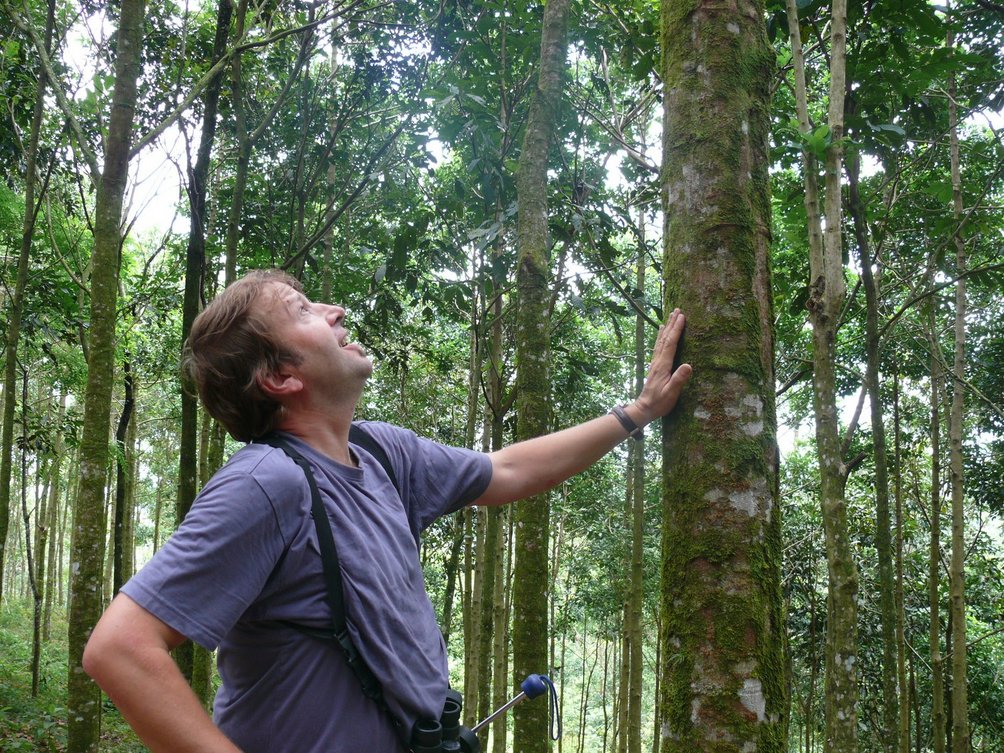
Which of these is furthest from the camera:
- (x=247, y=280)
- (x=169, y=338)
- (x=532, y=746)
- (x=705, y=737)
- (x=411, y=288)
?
(x=169, y=338)

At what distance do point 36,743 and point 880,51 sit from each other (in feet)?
33.8

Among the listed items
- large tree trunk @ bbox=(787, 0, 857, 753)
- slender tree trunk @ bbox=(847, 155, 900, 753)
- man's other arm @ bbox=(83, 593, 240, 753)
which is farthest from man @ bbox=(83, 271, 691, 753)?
slender tree trunk @ bbox=(847, 155, 900, 753)

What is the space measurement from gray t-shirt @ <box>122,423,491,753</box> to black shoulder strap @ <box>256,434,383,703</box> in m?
0.01

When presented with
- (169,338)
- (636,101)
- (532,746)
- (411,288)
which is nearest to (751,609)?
(532,746)

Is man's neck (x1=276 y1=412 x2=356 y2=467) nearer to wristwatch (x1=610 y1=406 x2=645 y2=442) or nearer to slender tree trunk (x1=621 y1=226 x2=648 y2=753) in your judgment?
wristwatch (x1=610 y1=406 x2=645 y2=442)

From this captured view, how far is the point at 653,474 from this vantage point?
13336 mm

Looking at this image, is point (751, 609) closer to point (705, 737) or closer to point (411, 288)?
point (705, 737)

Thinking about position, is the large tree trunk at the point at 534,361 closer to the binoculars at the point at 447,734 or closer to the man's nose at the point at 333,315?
the man's nose at the point at 333,315

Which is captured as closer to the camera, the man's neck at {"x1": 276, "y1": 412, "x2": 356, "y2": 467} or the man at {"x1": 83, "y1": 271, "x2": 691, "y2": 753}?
the man at {"x1": 83, "y1": 271, "x2": 691, "y2": 753}

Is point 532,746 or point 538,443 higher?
point 538,443

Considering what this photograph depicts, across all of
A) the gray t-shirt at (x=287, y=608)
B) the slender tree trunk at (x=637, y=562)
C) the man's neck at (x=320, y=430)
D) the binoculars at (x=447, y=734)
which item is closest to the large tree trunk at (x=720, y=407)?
the binoculars at (x=447, y=734)

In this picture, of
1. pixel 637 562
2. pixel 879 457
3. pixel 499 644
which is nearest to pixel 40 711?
pixel 499 644

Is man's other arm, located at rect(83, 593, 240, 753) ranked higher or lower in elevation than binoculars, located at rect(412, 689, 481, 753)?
Answer: higher

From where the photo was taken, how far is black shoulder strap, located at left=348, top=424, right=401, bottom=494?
5.95ft
